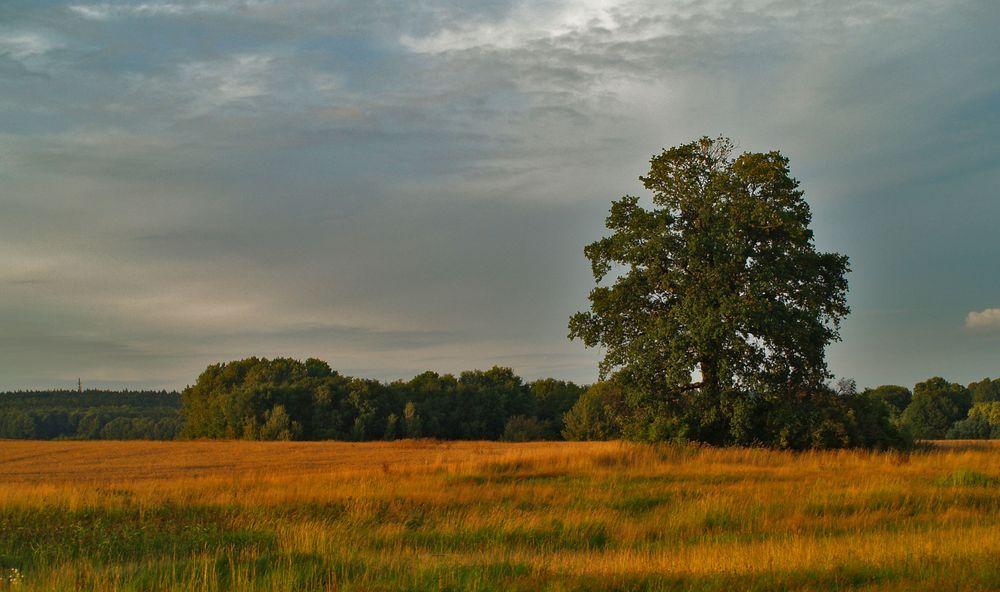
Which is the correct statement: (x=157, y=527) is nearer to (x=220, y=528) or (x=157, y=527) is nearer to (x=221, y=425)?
(x=220, y=528)

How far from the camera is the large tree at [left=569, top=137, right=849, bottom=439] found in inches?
1254

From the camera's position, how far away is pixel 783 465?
2938 centimetres

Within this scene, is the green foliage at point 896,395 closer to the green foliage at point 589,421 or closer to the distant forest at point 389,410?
the distant forest at point 389,410

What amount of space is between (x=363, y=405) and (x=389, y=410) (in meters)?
2.97

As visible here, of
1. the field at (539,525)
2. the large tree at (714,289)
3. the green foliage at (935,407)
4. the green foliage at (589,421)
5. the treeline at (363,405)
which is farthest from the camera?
the green foliage at (935,407)

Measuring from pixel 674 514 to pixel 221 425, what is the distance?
2739 inches

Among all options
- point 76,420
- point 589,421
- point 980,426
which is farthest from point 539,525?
point 76,420

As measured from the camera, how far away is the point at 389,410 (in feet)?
257

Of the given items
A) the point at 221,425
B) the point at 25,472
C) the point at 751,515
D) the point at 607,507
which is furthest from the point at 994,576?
the point at 221,425

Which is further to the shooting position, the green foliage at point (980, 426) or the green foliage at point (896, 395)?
the green foliage at point (896, 395)

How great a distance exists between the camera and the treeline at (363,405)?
241 ft

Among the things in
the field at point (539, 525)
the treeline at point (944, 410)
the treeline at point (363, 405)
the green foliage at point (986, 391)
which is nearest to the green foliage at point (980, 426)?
the treeline at point (944, 410)

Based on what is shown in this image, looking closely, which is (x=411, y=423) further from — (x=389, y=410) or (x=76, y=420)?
(x=76, y=420)

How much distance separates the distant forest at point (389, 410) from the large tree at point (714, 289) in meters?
21.7
